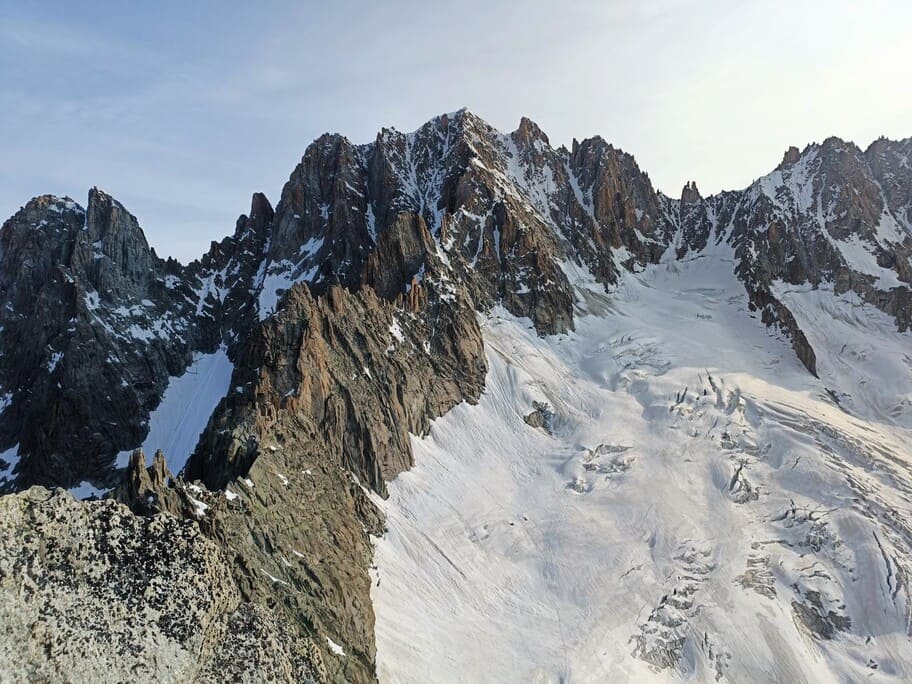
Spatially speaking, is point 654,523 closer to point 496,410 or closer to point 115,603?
point 496,410

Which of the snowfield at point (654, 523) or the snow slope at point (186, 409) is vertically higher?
the snow slope at point (186, 409)

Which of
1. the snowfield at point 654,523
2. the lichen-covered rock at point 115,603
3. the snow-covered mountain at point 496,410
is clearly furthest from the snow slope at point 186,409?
the lichen-covered rock at point 115,603

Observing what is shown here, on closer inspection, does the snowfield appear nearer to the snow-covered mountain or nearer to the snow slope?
the snow-covered mountain

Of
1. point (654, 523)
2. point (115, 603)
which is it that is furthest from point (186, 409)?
point (115, 603)

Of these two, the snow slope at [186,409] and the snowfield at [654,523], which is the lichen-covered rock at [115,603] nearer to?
the snowfield at [654,523]

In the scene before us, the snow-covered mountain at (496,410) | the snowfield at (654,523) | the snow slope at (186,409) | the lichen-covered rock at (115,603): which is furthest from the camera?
the snow slope at (186,409)

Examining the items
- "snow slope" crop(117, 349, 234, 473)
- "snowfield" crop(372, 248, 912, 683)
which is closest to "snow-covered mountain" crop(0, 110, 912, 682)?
"snowfield" crop(372, 248, 912, 683)

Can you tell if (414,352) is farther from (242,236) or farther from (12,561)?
(242,236)

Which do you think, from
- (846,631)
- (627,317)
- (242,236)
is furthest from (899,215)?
(242,236)
